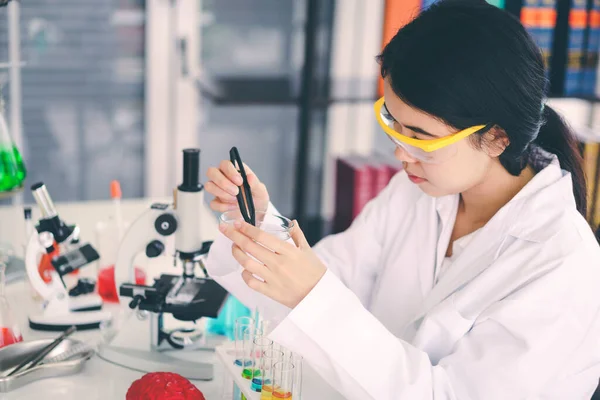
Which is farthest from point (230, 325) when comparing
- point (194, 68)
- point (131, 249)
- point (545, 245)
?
point (194, 68)

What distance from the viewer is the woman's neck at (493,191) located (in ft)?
5.02

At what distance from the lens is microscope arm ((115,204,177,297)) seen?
1.55 m

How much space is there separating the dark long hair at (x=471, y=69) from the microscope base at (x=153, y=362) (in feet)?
2.26

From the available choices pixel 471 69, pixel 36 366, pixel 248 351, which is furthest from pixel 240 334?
pixel 471 69

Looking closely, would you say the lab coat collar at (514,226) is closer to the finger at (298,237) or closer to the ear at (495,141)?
the ear at (495,141)

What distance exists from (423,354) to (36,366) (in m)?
0.76

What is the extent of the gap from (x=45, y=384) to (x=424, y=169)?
86 cm

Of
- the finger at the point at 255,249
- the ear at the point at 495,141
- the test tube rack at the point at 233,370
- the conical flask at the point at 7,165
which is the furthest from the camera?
the conical flask at the point at 7,165

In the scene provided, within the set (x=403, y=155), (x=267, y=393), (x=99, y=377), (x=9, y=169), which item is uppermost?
(x=403, y=155)

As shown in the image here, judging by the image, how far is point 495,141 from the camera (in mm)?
1393

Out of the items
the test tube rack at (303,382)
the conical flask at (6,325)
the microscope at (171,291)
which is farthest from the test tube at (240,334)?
the conical flask at (6,325)

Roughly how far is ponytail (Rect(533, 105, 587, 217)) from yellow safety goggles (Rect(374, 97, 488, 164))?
0.31 meters

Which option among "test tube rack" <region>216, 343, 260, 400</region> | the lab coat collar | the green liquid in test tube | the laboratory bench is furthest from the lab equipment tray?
the lab coat collar

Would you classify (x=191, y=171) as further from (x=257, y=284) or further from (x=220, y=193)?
(x=257, y=284)
